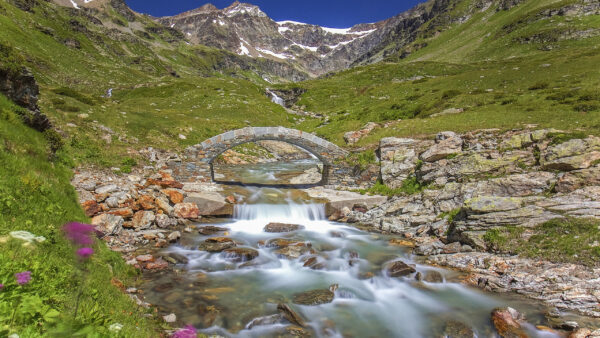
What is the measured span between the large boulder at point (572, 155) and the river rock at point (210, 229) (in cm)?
1847

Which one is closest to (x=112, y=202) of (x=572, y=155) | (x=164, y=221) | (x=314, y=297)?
(x=164, y=221)

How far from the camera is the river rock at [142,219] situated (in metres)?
14.7

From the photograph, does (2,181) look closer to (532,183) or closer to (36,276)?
(36,276)

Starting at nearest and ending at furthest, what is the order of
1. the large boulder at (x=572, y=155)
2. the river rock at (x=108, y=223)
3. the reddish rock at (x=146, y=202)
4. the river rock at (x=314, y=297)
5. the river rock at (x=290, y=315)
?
the river rock at (x=290, y=315) < the river rock at (x=314, y=297) < the river rock at (x=108, y=223) < the large boulder at (x=572, y=155) < the reddish rock at (x=146, y=202)

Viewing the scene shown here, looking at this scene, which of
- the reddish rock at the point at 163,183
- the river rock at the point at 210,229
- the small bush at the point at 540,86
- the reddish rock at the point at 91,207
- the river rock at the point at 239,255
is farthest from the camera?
the small bush at the point at 540,86

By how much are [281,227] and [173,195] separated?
7.13m

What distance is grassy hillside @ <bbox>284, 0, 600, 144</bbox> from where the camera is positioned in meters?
26.2

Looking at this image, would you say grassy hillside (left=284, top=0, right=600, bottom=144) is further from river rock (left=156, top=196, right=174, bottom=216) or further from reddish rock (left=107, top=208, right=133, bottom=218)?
reddish rock (left=107, top=208, right=133, bottom=218)

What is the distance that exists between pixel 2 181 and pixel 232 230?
11271 mm

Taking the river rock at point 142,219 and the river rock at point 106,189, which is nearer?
the river rock at point 142,219

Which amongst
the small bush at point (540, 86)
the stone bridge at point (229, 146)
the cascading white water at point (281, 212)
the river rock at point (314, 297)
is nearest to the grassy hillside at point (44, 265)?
the river rock at point (314, 297)

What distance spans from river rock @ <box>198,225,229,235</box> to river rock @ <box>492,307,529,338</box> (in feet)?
43.7

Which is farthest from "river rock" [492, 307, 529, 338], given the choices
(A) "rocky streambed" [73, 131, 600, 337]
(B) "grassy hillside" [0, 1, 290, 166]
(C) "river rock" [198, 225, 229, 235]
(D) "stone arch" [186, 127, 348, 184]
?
(B) "grassy hillside" [0, 1, 290, 166]

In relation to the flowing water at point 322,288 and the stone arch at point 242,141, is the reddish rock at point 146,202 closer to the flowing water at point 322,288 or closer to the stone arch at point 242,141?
the flowing water at point 322,288
